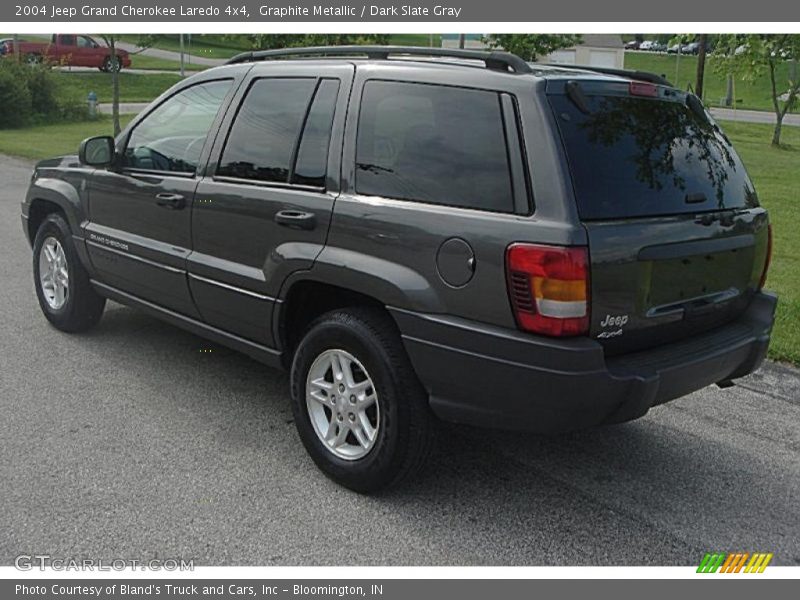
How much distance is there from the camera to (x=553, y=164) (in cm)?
315

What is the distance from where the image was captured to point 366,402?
146 inches

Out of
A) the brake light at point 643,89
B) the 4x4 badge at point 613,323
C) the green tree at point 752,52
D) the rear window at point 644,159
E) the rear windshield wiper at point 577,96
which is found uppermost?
the green tree at point 752,52

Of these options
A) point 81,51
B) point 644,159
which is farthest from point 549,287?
point 81,51

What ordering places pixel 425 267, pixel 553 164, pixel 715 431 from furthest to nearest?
pixel 715 431, pixel 425 267, pixel 553 164

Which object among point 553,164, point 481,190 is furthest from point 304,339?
point 553,164

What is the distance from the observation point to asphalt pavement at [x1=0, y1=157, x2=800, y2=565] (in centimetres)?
331

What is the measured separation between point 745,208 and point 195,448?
2817 millimetres

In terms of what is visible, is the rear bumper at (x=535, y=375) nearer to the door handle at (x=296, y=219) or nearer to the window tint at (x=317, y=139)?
the door handle at (x=296, y=219)

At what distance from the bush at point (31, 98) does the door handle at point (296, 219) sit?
75.8 ft

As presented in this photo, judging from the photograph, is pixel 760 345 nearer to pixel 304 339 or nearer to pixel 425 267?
pixel 425 267

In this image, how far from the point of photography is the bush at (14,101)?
23953 mm

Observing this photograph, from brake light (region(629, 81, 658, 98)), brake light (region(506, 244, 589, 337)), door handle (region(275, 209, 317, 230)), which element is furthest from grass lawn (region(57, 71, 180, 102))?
brake light (region(506, 244, 589, 337))

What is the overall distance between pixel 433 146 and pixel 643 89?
95 cm

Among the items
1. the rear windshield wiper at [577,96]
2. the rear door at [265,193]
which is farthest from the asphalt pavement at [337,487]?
the rear windshield wiper at [577,96]
